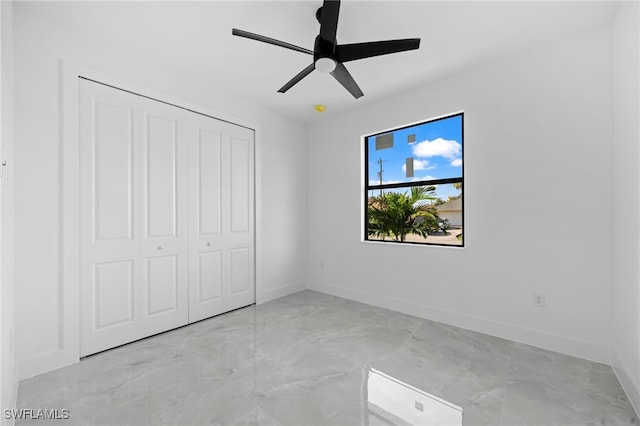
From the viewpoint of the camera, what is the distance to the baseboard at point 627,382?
5.63 ft

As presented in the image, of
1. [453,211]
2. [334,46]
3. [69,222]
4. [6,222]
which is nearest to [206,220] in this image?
[69,222]

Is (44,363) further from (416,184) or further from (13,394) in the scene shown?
(416,184)

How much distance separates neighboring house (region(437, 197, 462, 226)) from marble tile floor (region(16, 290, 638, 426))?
Answer: 1.12m

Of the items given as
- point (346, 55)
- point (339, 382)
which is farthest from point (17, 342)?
point (346, 55)

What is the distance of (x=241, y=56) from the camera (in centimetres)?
270

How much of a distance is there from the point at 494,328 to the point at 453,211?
3.94ft

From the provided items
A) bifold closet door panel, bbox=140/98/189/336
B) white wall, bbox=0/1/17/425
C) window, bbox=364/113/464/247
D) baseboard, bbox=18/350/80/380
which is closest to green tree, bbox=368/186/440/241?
window, bbox=364/113/464/247

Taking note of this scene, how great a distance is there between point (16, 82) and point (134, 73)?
0.82 m

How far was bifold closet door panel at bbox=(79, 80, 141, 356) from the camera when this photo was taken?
2404mm

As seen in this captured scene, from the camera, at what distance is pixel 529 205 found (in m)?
2.60

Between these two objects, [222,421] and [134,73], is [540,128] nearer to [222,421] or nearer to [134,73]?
[222,421]

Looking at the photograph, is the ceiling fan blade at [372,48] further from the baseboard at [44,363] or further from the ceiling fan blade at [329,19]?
the baseboard at [44,363]

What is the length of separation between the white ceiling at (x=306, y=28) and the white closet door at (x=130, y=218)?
20.2 inches

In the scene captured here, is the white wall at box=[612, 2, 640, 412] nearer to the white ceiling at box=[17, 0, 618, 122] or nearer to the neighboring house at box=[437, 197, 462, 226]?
the white ceiling at box=[17, 0, 618, 122]
